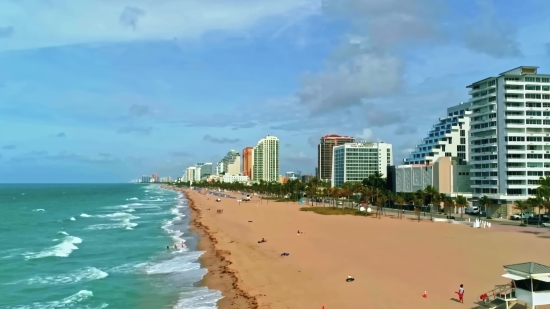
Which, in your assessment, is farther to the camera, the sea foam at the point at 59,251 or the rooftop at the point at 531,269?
the sea foam at the point at 59,251

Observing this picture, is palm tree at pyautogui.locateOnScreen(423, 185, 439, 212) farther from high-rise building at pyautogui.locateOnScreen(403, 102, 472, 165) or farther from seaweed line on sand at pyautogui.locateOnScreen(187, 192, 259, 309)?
seaweed line on sand at pyautogui.locateOnScreen(187, 192, 259, 309)

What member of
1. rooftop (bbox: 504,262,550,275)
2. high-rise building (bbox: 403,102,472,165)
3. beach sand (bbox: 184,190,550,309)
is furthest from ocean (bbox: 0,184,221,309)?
high-rise building (bbox: 403,102,472,165)

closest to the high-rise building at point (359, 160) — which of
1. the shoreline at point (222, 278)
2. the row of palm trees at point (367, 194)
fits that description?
the row of palm trees at point (367, 194)

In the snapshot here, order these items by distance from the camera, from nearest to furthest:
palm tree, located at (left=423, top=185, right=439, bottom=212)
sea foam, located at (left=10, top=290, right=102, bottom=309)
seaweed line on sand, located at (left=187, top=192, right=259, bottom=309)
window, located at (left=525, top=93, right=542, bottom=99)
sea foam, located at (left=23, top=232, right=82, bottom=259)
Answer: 1. seaweed line on sand, located at (left=187, top=192, right=259, bottom=309)
2. sea foam, located at (left=10, top=290, right=102, bottom=309)
3. sea foam, located at (left=23, top=232, right=82, bottom=259)
4. palm tree, located at (left=423, top=185, right=439, bottom=212)
5. window, located at (left=525, top=93, right=542, bottom=99)

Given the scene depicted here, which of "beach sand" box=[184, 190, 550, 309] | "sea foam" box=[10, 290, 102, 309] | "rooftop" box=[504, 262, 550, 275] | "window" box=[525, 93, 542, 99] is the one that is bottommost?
"sea foam" box=[10, 290, 102, 309]

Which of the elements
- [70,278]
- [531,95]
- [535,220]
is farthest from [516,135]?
[70,278]

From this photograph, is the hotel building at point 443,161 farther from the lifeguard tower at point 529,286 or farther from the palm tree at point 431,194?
the lifeguard tower at point 529,286
